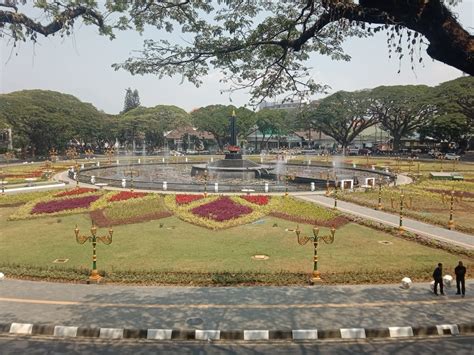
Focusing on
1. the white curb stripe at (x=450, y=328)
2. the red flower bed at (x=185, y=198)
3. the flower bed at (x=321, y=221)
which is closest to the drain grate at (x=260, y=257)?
the flower bed at (x=321, y=221)

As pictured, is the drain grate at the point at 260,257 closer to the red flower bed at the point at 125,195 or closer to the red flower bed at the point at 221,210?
the red flower bed at the point at 221,210

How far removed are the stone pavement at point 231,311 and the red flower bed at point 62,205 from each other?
12692 millimetres

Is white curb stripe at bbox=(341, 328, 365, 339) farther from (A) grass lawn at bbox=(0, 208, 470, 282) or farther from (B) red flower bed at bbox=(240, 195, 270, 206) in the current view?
(B) red flower bed at bbox=(240, 195, 270, 206)

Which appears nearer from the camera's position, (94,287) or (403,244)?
(94,287)

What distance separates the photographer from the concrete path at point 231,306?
9.80 m

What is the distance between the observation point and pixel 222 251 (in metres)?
16.4

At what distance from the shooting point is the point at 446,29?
6.73 meters

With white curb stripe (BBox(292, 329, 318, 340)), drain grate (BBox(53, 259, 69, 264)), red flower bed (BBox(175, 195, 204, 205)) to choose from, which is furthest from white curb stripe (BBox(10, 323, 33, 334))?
red flower bed (BBox(175, 195, 204, 205))

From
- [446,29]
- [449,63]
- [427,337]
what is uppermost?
[446,29]

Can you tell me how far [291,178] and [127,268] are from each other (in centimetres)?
2717

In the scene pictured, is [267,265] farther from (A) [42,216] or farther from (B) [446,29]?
(A) [42,216]

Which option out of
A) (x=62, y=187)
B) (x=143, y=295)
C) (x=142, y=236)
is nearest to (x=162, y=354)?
(x=143, y=295)

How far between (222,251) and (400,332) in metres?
8.30

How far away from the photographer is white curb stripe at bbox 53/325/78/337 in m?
9.30
